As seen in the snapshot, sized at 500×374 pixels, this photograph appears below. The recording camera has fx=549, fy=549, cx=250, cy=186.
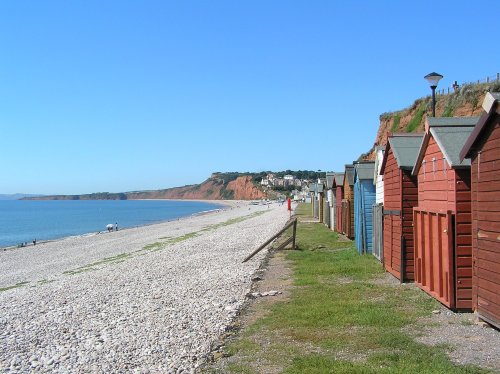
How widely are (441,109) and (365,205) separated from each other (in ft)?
107

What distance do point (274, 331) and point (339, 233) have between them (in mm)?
19720

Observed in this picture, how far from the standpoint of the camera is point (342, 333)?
8.84m

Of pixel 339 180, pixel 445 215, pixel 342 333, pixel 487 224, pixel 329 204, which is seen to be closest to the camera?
pixel 487 224

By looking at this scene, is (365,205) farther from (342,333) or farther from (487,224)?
(487,224)

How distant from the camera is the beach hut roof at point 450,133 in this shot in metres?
9.73

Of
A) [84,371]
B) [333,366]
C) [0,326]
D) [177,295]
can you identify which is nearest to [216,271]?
[177,295]

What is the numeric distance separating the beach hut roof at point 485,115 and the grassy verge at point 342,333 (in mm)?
3008

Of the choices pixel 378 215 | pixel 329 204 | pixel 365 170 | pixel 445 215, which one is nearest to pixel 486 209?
pixel 445 215

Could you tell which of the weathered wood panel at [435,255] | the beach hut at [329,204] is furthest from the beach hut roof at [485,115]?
the beach hut at [329,204]

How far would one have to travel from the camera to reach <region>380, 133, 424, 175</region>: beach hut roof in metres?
13.2

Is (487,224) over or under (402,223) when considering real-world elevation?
over

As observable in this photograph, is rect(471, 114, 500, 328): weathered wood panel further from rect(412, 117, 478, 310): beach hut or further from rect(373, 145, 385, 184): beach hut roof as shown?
rect(373, 145, 385, 184): beach hut roof

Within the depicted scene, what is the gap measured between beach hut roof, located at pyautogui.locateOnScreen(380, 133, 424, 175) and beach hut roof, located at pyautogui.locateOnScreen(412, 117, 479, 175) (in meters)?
2.14

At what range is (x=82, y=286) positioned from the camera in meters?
18.0
